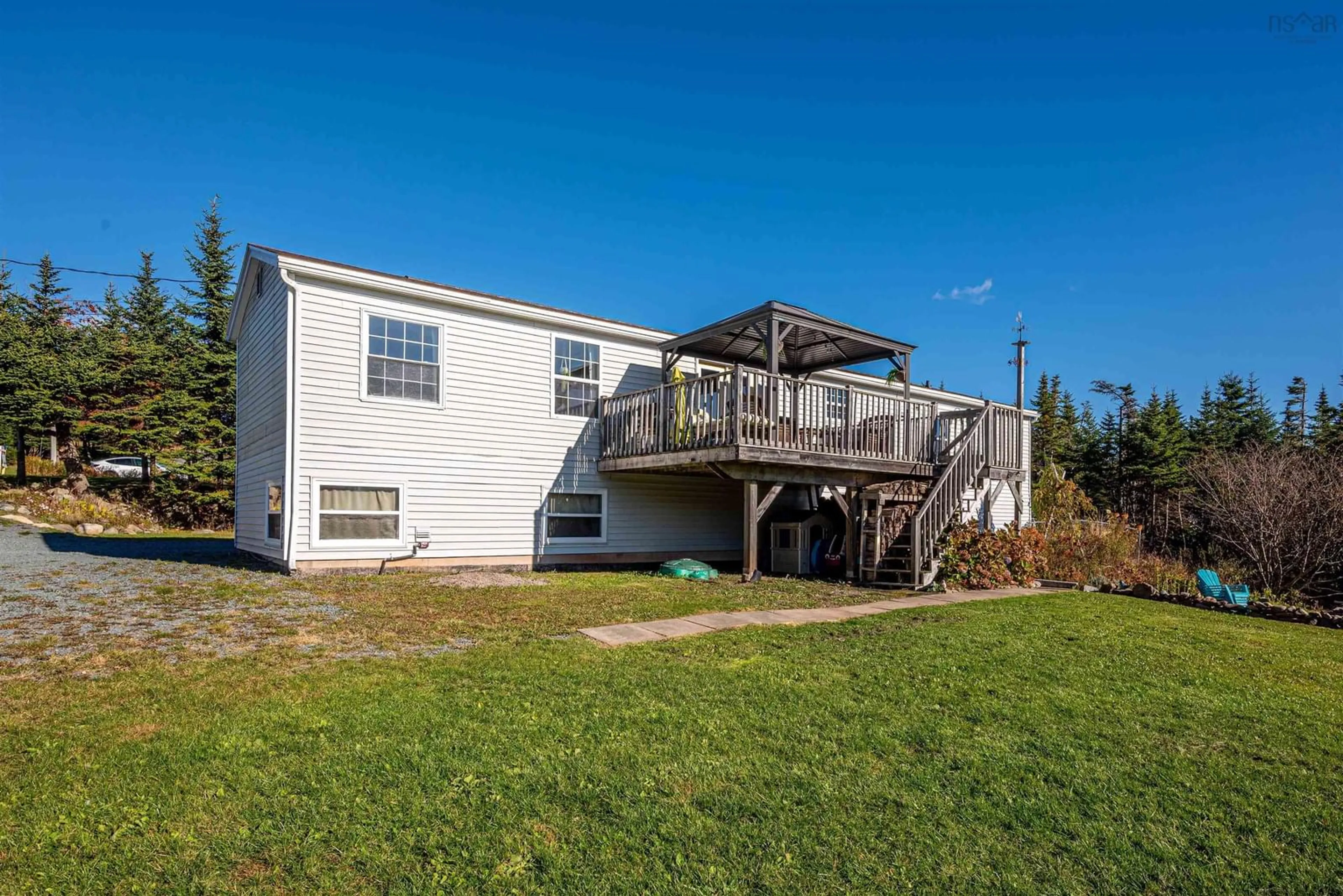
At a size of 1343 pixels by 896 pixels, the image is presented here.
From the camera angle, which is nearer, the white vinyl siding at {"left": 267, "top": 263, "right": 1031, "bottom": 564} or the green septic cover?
the white vinyl siding at {"left": 267, "top": 263, "right": 1031, "bottom": 564}

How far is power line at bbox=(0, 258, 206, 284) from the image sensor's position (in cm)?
2288

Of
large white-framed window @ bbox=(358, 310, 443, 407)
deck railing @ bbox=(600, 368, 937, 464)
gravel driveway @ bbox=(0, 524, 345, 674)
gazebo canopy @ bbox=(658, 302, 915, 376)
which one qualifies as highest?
gazebo canopy @ bbox=(658, 302, 915, 376)

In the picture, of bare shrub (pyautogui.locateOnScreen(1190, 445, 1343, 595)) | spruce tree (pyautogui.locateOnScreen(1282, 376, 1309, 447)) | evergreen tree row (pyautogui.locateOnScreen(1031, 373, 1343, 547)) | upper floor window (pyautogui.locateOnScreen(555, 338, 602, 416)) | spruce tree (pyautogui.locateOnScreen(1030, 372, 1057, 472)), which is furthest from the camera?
spruce tree (pyautogui.locateOnScreen(1282, 376, 1309, 447))

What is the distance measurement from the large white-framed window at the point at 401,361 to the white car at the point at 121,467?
70.7ft

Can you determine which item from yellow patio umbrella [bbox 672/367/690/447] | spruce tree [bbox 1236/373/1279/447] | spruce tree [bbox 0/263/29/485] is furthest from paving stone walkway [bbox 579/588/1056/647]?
spruce tree [bbox 1236/373/1279/447]

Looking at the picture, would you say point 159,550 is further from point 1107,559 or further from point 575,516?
point 1107,559

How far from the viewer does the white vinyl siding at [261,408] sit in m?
11.0

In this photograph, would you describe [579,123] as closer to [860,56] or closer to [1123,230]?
[860,56]

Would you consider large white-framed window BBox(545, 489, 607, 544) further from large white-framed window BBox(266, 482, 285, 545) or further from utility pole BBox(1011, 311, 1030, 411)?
utility pole BBox(1011, 311, 1030, 411)

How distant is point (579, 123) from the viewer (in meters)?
18.8

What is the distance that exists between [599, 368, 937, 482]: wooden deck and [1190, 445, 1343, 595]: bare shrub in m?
7.15

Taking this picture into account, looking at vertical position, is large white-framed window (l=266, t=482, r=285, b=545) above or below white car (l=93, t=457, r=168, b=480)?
below

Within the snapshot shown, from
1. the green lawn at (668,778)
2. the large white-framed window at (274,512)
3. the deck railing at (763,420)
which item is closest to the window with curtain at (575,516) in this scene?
the deck railing at (763,420)

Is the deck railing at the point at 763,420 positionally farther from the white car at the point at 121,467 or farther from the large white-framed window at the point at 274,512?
the white car at the point at 121,467
